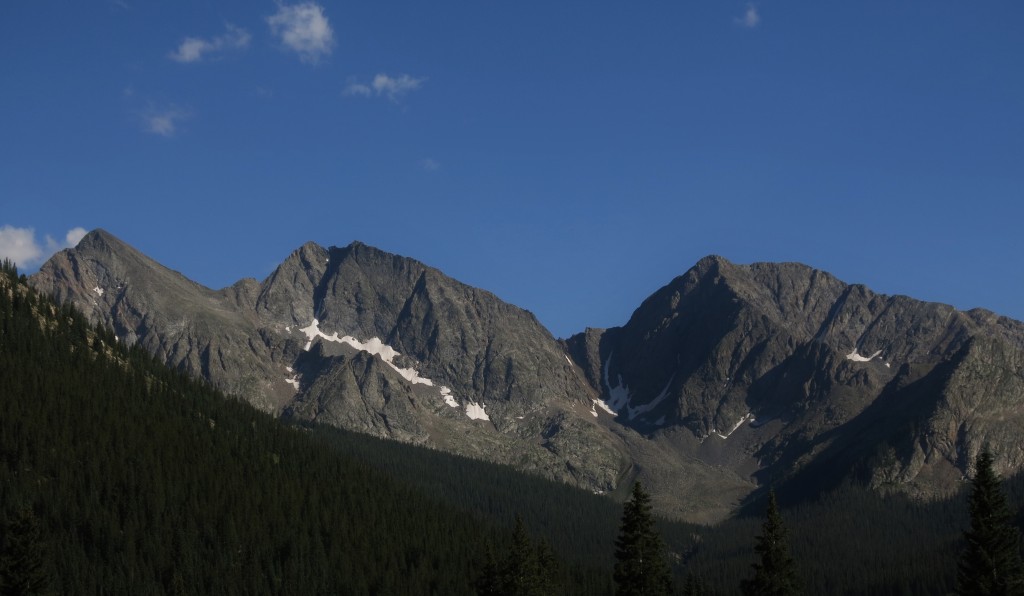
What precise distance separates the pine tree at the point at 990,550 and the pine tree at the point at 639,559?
24.3 metres

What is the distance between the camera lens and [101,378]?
19988 centimetres

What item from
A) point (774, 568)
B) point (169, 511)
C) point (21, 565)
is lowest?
point (21, 565)

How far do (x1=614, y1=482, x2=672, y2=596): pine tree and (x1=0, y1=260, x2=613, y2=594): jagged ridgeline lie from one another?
8346cm

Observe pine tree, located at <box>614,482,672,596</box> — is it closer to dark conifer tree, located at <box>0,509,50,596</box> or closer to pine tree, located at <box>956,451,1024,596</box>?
pine tree, located at <box>956,451,1024,596</box>

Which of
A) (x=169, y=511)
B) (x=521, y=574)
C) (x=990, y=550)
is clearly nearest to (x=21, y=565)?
(x=521, y=574)

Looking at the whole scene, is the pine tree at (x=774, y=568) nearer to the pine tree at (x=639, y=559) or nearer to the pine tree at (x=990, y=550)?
the pine tree at (x=639, y=559)

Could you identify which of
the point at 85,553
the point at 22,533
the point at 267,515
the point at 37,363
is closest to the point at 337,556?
the point at 267,515

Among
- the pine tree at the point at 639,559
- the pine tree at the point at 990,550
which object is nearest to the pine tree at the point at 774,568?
the pine tree at the point at 639,559

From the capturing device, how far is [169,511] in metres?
170

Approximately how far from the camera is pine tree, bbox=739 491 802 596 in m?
75.4

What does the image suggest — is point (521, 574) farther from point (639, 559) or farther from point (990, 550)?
point (990, 550)

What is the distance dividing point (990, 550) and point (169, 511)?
134 m

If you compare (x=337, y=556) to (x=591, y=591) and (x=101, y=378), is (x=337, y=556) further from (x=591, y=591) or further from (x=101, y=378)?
(x=101, y=378)

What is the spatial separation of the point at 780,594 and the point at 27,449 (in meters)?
131
